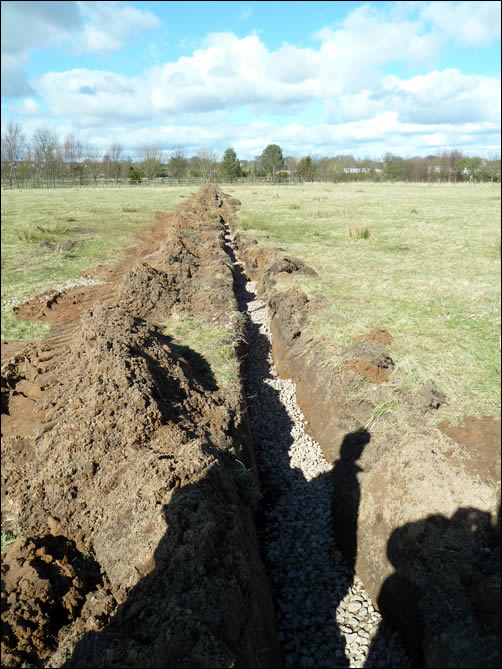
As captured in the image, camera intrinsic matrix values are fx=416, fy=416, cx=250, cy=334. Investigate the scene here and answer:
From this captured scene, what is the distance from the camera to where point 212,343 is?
9.39 m

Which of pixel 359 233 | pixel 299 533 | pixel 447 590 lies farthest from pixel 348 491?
pixel 359 233

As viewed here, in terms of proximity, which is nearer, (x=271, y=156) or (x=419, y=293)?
(x=419, y=293)

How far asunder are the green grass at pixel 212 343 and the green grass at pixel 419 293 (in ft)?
6.58

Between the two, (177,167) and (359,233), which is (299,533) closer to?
(359,233)

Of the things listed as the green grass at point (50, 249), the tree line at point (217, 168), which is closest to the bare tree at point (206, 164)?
the tree line at point (217, 168)

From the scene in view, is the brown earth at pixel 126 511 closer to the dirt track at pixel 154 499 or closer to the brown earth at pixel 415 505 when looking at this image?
the dirt track at pixel 154 499

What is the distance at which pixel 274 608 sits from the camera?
4.75 metres

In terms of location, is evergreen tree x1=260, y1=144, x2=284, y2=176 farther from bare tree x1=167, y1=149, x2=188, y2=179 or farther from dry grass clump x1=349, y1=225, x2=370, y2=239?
dry grass clump x1=349, y1=225, x2=370, y2=239

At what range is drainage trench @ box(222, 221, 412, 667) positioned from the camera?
4410 mm

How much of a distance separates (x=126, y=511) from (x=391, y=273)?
459 inches

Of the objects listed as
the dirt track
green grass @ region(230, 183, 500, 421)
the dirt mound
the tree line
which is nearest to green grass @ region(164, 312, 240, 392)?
the dirt track

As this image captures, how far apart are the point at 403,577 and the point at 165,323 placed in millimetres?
7695

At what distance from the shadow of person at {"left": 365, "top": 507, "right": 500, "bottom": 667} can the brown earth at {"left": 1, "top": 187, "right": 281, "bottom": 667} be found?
1418 millimetres

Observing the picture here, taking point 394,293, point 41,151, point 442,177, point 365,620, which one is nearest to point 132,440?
point 365,620
